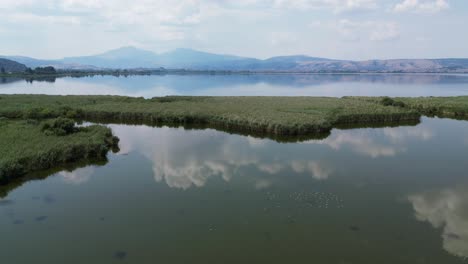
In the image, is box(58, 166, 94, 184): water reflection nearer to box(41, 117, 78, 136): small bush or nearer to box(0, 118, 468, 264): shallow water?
box(0, 118, 468, 264): shallow water

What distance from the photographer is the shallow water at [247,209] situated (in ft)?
42.4

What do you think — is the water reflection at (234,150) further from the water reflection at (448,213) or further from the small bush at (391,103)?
the small bush at (391,103)

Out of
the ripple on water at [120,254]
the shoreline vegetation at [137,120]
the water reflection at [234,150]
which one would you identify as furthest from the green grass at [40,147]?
the ripple on water at [120,254]

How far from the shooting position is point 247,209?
644 inches

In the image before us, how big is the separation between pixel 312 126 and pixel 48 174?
23554mm

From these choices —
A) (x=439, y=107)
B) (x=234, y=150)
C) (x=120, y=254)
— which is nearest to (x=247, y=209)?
(x=120, y=254)

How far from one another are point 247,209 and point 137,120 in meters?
28.7

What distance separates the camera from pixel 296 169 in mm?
22625

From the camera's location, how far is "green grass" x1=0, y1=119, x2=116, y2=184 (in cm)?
2038

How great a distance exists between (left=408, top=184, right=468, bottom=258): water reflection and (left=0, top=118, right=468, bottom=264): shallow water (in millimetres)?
53

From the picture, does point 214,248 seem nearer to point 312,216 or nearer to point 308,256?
point 308,256

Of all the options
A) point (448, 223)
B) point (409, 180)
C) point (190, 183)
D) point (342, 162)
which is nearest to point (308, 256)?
point (448, 223)

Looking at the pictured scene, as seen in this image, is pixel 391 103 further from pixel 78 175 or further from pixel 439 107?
pixel 78 175

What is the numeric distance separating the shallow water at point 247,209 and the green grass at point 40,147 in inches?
50.1
